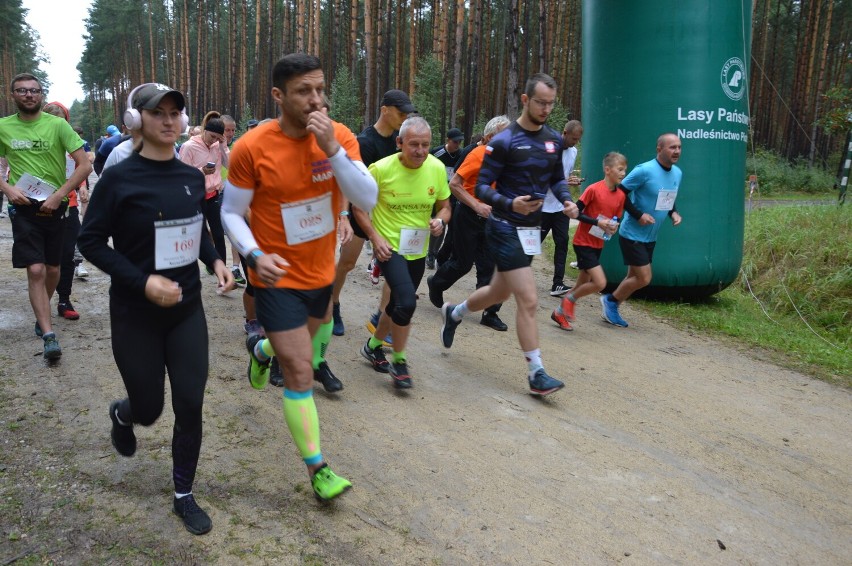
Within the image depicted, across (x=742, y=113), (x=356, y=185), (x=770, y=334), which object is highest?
(x=742, y=113)

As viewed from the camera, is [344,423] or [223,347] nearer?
[344,423]

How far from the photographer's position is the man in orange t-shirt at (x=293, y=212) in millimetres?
3094

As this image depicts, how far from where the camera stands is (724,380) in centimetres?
578

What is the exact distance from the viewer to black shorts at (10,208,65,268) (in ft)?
17.5

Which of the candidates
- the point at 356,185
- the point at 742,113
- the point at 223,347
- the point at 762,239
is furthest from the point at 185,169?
the point at 762,239

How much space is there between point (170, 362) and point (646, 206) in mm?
5576

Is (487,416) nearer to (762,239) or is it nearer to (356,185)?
(356,185)

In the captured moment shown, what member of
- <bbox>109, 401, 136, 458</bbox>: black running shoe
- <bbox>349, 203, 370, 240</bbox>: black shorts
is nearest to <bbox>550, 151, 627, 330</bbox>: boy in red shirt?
<bbox>349, 203, 370, 240</bbox>: black shorts

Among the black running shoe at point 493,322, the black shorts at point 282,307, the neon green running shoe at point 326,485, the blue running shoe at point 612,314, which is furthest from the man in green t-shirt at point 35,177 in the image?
the blue running shoe at point 612,314

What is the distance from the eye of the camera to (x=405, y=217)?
5.02 m

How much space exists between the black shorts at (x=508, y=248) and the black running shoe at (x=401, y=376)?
1060mm

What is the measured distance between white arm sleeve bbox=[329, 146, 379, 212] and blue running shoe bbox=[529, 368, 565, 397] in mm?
2150

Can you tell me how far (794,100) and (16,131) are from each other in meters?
32.8

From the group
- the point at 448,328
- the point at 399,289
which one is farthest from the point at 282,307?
the point at 448,328
